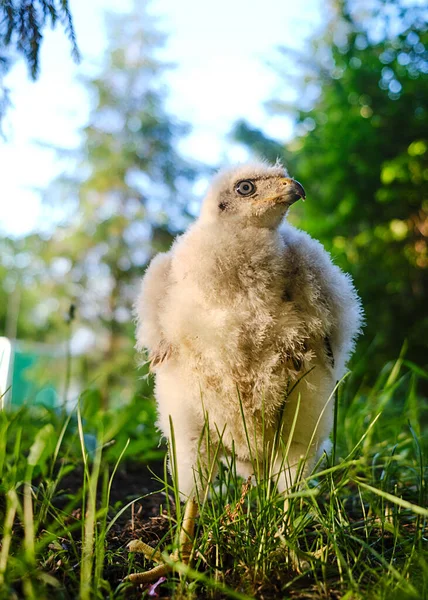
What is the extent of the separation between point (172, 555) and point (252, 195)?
130 cm

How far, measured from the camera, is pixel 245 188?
1876mm

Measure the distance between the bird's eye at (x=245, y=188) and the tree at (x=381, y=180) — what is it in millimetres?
4088

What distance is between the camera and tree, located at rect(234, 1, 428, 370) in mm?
6141

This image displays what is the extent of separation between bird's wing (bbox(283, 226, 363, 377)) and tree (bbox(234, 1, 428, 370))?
13.3ft

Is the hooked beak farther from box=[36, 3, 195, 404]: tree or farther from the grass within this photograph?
box=[36, 3, 195, 404]: tree

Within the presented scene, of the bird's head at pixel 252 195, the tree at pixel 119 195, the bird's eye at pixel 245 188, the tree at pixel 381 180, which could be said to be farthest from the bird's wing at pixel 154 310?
the tree at pixel 119 195

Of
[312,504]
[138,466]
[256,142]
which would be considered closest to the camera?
[312,504]

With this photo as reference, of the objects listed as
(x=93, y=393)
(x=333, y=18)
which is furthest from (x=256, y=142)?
(x=93, y=393)

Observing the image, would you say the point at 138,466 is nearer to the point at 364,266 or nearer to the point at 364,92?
the point at 364,266

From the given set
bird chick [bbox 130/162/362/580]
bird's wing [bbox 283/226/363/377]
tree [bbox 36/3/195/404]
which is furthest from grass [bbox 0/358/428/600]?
tree [bbox 36/3/195/404]

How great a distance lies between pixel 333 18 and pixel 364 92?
535cm

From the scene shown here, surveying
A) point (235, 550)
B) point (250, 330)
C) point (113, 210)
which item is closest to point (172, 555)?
point (235, 550)

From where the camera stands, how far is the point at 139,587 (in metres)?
1.43

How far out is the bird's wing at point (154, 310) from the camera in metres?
1.86
